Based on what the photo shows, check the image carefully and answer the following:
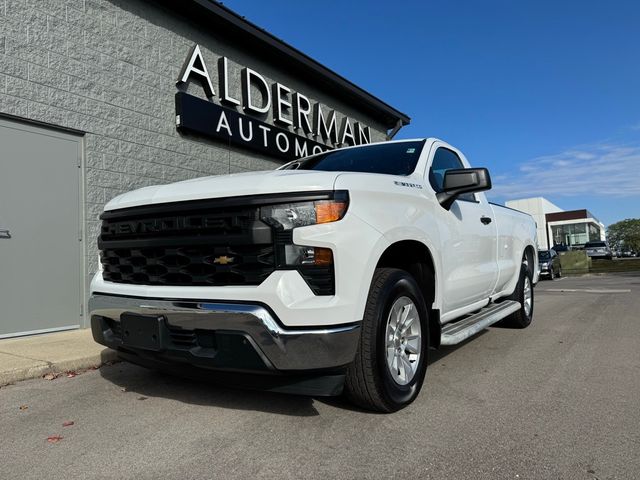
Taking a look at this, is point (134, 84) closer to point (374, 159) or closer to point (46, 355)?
point (46, 355)

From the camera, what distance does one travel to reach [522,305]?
21.1 ft

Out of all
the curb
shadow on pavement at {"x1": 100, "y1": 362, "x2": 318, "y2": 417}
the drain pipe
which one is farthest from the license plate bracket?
the drain pipe

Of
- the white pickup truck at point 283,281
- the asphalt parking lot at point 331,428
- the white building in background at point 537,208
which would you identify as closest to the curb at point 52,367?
the asphalt parking lot at point 331,428

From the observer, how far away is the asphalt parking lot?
2.54m

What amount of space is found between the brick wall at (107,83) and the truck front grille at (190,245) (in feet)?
11.4

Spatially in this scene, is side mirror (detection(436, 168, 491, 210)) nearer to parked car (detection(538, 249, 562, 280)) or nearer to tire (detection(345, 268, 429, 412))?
tire (detection(345, 268, 429, 412))

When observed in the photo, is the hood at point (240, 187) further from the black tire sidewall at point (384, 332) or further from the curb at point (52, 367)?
the curb at point (52, 367)

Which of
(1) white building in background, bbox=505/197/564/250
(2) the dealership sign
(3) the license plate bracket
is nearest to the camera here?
(3) the license plate bracket

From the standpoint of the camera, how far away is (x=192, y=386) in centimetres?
396

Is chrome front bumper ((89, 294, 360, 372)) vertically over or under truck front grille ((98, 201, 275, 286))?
under

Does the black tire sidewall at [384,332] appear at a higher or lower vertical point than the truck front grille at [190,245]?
lower

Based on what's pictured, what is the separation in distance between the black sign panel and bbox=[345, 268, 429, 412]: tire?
5644 millimetres

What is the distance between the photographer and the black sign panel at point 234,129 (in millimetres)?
7973

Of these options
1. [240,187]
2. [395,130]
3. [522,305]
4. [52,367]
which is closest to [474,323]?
[522,305]
